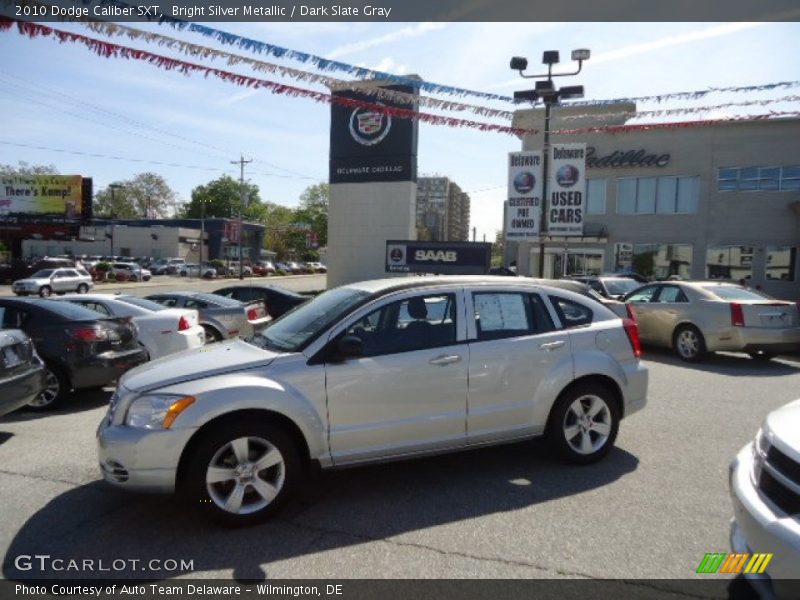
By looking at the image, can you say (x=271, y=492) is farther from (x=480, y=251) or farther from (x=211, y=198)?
(x=211, y=198)

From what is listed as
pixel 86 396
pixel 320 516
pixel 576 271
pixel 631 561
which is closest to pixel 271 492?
pixel 320 516

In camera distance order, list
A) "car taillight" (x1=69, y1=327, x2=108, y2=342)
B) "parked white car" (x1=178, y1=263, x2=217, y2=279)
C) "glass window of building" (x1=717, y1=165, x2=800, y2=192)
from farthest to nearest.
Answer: "parked white car" (x1=178, y1=263, x2=217, y2=279)
"glass window of building" (x1=717, y1=165, x2=800, y2=192)
"car taillight" (x1=69, y1=327, x2=108, y2=342)

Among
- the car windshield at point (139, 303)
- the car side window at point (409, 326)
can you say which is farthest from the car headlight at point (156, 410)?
the car windshield at point (139, 303)

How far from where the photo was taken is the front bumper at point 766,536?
224 centimetres

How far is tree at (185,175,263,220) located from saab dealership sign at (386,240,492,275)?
329ft

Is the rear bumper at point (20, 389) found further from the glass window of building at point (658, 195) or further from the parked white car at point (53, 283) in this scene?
the parked white car at point (53, 283)

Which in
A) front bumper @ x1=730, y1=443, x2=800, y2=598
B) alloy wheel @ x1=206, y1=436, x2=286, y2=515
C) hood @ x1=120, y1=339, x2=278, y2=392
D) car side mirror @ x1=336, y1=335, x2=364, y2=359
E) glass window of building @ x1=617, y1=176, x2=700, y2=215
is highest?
glass window of building @ x1=617, y1=176, x2=700, y2=215

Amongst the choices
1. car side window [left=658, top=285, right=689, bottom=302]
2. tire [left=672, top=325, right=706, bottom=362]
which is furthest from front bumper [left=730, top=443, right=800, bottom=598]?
car side window [left=658, top=285, right=689, bottom=302]

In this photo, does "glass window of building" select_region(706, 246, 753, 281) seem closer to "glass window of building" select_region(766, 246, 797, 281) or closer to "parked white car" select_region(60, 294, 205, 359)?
"glass window of building" select_region(766, 246, 797, 281)

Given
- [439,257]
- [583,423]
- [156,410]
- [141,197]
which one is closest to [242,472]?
[156,410]

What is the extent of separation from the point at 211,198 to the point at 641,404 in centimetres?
12317

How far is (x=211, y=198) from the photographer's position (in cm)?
11906

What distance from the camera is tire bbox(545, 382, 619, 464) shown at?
4754 mm

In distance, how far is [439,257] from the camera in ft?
61.7
